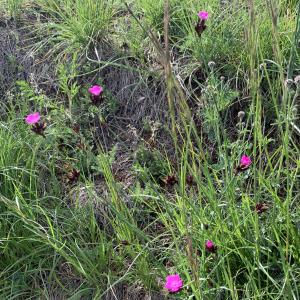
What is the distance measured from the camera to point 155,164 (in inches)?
99.3

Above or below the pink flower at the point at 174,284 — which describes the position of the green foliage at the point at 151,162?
below

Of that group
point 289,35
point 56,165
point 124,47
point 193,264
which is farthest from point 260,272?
point 124,47

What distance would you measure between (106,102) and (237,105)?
0.68m

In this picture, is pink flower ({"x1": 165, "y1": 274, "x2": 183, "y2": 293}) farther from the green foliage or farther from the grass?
the green foliage

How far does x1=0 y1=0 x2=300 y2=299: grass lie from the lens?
6.06 ft

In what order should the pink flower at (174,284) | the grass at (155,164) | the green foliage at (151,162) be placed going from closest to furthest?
the pink flower at (174,284) → the grass at (155,164) → the green foliage at (151,162)

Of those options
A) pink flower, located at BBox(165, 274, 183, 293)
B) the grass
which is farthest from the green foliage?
pink flower, located at BBox(165, 274, 183, 293)

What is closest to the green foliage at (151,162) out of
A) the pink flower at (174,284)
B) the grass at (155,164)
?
the grass at (155,164)

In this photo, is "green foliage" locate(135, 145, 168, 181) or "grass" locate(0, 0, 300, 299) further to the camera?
"green foliage" locate(135, 145, 168, 181)

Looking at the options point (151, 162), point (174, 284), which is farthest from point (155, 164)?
point (174, 284)

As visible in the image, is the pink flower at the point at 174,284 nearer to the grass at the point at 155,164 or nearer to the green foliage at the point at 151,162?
the grass at the point at 155,164

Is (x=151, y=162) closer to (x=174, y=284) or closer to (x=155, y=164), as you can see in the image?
(x=155, y=164)

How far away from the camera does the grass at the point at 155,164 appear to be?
1.85 m

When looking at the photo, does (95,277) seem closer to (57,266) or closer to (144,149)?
(57,266)
